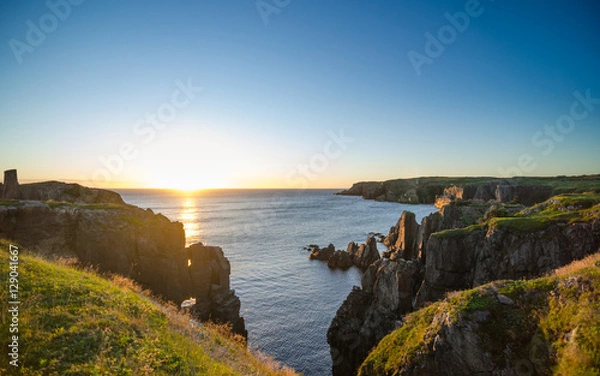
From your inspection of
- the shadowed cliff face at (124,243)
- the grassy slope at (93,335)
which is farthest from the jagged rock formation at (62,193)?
the grassy slope at (93,335)

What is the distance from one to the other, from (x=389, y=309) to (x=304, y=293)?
19.3 m

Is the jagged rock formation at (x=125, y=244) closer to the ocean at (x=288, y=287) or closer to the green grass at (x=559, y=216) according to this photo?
the ocean at (x=288, y=287)

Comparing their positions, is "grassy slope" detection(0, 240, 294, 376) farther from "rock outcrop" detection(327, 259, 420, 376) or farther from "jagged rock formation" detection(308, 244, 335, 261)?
"jagged rock formation" detection(308, 244, 335, 261)

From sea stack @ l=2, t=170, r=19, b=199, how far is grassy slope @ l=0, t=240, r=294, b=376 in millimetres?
25085

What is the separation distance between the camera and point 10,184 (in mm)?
31531

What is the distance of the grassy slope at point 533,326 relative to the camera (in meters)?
9.48

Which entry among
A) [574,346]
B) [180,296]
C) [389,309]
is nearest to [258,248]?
[180,296]

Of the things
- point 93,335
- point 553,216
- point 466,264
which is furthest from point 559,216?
point 93,335

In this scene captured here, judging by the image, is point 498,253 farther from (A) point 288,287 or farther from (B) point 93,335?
(A) point 288,287

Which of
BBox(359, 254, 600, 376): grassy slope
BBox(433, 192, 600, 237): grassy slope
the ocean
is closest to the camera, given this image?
BBox(359, 254, 600, 376): grassy slope

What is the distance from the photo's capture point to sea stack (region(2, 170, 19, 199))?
31.3 metres

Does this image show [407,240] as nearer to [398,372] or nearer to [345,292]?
[345,292]

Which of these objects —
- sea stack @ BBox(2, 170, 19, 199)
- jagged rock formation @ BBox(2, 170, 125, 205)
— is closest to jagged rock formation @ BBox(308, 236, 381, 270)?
jagged rock formation @ BBox(2, 170, 125, 205)

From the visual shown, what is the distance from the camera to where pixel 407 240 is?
55.5 metres
